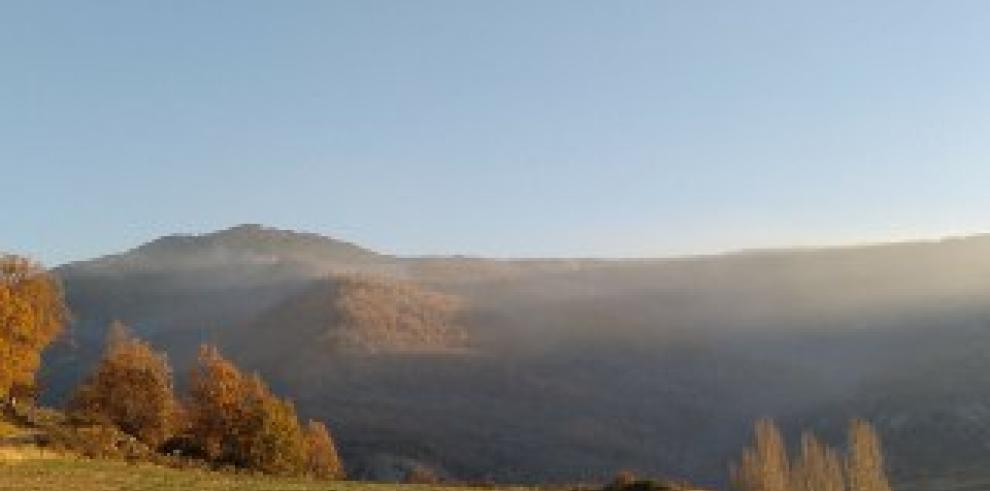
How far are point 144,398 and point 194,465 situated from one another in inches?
2397

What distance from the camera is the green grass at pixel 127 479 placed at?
5584cm

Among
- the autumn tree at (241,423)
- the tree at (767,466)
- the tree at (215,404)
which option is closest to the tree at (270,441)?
the autumn tree at (241,423)

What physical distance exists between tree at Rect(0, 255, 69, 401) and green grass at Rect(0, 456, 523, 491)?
38.5m

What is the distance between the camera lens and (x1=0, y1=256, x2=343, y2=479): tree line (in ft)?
336

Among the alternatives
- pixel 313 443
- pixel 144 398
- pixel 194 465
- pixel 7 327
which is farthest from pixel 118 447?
pixel 313 443

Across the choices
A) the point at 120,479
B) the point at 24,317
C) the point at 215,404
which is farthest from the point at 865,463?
the point at 120,479

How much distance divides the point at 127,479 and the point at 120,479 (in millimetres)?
569

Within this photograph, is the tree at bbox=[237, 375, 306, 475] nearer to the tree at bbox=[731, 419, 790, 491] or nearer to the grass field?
the grass field

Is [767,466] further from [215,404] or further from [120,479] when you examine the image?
[120,479]

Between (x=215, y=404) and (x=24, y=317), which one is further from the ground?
(x=24, y=317)

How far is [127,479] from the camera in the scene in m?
61.0

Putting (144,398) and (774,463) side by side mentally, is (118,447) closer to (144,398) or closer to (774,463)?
(144,398)

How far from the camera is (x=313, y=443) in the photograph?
17850cm

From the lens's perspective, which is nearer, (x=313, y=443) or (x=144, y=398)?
(x=144, y=398)
